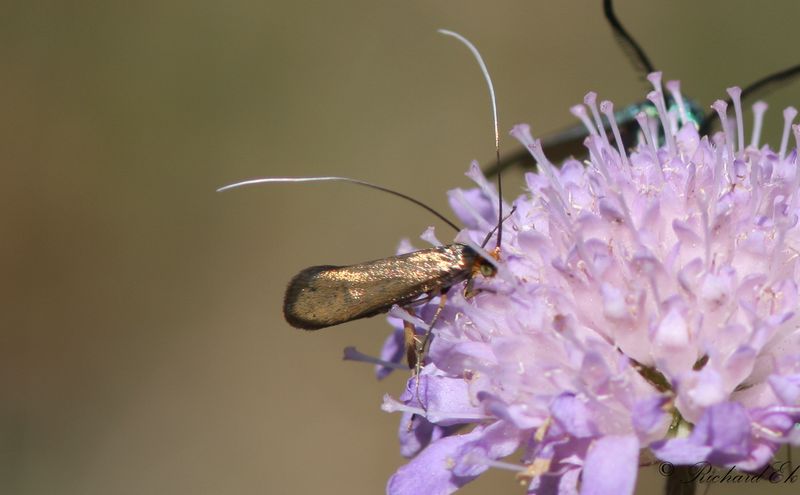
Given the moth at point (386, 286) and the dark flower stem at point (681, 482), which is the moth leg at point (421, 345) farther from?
the dark flower stem at point (681, 482)

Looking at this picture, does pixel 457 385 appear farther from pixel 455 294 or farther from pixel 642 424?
pixel 642 424

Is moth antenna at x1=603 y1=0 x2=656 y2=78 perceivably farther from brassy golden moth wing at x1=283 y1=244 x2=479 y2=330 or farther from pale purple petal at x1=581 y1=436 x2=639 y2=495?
pale purple petal at x1=581 y1=436 x2=639 y2=495

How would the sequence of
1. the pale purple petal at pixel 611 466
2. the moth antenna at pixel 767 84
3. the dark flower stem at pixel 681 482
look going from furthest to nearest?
the moth antenna at pixel 767 84 → the dark flower stem at pixel 681 482 → the pale purple petal at pixel 611 466

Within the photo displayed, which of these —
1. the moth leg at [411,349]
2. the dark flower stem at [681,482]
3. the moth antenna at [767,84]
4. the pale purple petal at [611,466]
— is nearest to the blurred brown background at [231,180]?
the moth antenna at [767,84]

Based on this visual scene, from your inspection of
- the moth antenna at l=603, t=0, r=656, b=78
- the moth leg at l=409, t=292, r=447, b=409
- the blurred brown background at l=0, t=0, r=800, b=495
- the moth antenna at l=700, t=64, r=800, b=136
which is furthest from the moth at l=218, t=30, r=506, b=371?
the blurred brown background at l=0, t=0, r=800, b=495

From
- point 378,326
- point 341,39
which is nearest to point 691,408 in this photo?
point 378,326

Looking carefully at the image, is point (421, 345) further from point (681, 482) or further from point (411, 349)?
point (681, 482)

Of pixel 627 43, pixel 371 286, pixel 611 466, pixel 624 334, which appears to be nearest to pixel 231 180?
pixel 627 43
